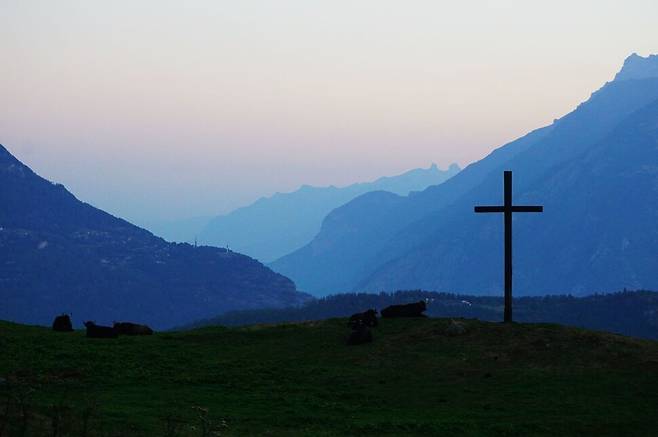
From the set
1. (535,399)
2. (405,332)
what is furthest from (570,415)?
(405,332)

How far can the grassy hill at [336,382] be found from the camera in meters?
30.3

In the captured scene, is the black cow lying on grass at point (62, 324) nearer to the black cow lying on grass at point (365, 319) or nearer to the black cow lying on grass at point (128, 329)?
the black cow lying on grass at point (128, 329)

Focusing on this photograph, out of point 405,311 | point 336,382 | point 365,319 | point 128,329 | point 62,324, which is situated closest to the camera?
point 336,382

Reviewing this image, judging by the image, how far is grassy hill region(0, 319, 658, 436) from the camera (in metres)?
30.3

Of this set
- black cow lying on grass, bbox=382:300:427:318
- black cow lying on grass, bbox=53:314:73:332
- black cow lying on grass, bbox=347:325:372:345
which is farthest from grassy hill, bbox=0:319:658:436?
black cow lying on grass, bbox=53:314:73:332

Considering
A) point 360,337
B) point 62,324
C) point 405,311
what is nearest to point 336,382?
point 360,337

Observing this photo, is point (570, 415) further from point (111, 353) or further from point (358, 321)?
point (111, 353)

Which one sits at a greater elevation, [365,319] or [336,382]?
[365,319]

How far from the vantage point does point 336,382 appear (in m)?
38.2

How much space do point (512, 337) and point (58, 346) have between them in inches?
885

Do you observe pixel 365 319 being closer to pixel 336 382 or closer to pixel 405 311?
pixel 405 311

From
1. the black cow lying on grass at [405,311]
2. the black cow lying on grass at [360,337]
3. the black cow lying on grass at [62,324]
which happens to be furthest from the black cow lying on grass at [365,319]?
the black cow lying on grass at [62,324]

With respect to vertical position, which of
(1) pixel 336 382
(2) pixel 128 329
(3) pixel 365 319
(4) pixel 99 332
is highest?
(3) pixel 365 319

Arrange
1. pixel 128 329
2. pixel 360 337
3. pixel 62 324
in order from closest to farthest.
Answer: pixel 360 337 → pixel 128 329 → pixel 62 324
